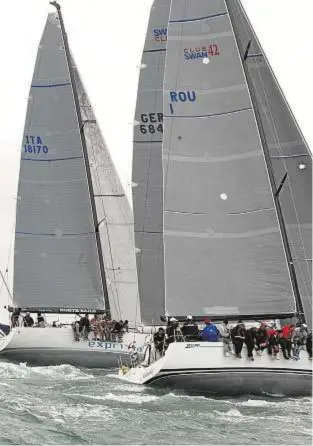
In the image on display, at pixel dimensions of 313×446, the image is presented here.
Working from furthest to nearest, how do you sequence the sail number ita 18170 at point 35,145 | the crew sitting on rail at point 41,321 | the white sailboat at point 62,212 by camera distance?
1. the sail number ita 18170 at point 35,145
2. the white sailboat at point 62,212
3. the crew sitting on rail at point 41,321

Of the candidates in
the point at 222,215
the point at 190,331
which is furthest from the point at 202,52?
the point at 190,331

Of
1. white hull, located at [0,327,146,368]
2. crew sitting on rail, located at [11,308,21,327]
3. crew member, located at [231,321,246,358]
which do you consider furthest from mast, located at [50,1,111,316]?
crew member, located at [231,321,246,358]

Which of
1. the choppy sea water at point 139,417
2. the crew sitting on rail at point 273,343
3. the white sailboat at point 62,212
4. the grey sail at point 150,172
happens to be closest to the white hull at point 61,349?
the white sailboat at point 62,212

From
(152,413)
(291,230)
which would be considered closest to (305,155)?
(291,230)

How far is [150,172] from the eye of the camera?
31109 millimetres

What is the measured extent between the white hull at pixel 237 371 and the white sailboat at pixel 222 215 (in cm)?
2

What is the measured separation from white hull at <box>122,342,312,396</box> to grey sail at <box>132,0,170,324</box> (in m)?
11.9

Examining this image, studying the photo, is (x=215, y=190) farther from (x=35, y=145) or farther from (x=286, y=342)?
(x=35, y=145)

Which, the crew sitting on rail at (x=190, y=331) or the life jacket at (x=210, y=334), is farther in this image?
the crew sitting on rail at (x=190, y=331)

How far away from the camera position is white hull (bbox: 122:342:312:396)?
1773 cm

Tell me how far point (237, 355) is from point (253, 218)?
147 inches

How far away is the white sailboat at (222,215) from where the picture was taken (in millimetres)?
17891

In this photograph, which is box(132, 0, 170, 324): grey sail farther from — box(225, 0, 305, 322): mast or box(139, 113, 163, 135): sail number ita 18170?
box(225, 0, 305, 322): mast

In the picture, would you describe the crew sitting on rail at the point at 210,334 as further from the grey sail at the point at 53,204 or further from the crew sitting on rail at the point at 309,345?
the grey sail at the point at 53,204
